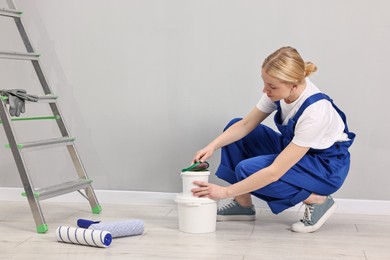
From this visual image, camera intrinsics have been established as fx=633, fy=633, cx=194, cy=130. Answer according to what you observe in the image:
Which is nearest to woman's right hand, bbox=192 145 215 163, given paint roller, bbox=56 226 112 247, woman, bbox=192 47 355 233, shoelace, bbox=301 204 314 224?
woman, bbox=192 47 355 233

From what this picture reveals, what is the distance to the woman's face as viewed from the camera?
9.70ft

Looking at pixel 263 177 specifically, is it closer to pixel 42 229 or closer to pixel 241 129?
pixel 241 129

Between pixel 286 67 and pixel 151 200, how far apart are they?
4.81 ft

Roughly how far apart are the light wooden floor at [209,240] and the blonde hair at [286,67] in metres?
0.77

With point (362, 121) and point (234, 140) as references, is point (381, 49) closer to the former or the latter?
point (362, 121)

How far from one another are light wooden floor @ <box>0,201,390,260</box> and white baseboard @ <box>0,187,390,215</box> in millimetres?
88

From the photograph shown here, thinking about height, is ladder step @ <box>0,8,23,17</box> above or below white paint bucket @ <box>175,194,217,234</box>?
above

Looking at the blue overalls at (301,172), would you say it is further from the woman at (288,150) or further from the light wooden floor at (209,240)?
the light wooden floor at (209,240)

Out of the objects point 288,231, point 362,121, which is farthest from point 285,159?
point 362,121

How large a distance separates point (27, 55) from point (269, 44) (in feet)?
4.62

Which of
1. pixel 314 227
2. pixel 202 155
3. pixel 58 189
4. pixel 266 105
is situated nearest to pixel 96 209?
pixel 58 189

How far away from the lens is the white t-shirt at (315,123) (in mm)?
2986

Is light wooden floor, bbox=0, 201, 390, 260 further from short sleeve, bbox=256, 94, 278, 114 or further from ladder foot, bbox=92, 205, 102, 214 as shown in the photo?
short sleeve, bbox=256, 94, 278, 114

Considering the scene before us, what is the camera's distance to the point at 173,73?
3.91 m
